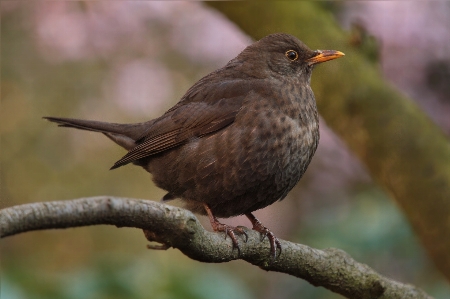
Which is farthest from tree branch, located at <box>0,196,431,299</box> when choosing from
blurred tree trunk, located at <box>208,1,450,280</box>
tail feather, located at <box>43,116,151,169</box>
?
tail feather, located at <box>43,116,151,169</box>

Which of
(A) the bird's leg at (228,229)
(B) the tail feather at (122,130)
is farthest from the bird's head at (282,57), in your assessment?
(A) the bird's leg at (228,229)

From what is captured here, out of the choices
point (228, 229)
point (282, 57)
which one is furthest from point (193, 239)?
point (282, 57)

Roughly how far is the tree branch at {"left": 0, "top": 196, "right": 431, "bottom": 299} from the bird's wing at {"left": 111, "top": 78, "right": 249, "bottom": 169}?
2.74 feet

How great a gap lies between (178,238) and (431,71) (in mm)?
4398

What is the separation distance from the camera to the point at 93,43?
7.24 metres

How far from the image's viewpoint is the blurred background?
6648 millimetres

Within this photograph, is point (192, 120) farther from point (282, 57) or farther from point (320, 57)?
point (320, 57)

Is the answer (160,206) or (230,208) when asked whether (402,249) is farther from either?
(160,206)

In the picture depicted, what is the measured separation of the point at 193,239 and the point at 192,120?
1.61m

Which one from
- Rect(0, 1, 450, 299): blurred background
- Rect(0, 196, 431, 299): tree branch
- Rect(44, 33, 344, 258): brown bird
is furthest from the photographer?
Rect(0, 1, 450, 299): blurred background

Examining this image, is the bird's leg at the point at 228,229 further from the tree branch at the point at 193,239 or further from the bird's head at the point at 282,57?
the bird's head at the point at 282,57

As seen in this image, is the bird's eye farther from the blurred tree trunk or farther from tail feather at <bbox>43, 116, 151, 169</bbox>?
tail feather at <bbox>43, 116, 151, 169</bbox>

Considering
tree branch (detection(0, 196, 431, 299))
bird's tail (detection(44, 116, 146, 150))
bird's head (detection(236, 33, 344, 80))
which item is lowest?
tree branch (detection(0, 196, 431, 299))

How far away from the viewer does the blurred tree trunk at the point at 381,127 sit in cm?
486
